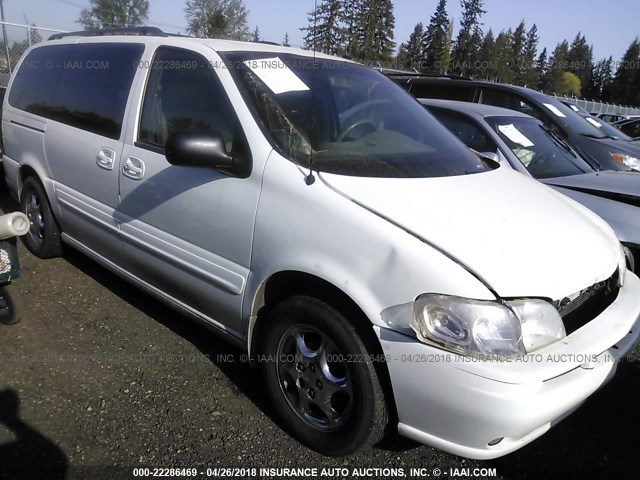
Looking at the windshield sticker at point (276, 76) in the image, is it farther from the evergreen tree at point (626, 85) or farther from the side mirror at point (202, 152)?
the evergreen tree at point (626, 85)

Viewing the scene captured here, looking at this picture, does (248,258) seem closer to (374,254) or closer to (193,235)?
(193,235)

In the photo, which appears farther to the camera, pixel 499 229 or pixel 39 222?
pixel 39 222

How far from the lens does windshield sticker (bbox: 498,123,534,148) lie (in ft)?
16.0

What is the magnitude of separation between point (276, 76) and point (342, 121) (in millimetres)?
442

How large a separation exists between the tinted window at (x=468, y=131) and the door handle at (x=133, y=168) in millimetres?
2896

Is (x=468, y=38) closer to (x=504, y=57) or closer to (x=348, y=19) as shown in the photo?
(x=504, y=57)

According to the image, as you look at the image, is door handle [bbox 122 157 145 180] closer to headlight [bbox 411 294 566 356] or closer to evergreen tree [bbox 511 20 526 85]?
headlight [bbox 411 294 566 356]

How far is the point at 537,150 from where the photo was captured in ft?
16.1

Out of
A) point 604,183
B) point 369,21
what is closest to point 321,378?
point 604,183

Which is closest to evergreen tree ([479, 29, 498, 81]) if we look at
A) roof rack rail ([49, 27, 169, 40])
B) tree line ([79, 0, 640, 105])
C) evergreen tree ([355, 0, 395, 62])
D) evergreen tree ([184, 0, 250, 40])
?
tree line ([79, 0, 640, 105])

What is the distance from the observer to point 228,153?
8.46ft

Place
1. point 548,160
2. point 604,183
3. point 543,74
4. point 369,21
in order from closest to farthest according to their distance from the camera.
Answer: point 604,183, point 548,160, point 369,21, point 543,74

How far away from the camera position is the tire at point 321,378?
6.99 feet

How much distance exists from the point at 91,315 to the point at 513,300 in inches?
111
